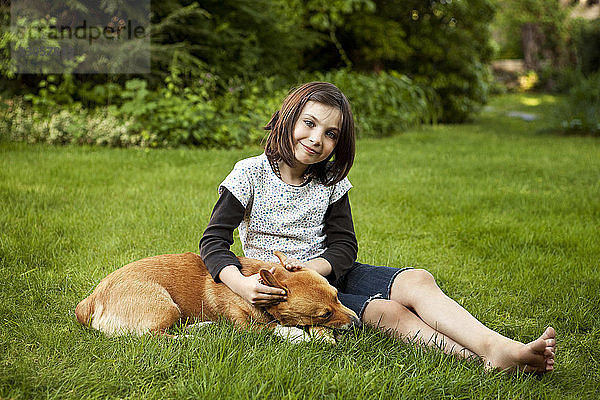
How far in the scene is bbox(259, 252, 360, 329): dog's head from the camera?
2432mm

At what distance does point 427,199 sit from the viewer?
5.72 meters

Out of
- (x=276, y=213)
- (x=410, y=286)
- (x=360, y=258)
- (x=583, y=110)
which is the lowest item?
(x=360, y=258)

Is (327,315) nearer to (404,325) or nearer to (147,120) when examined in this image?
(404,325)

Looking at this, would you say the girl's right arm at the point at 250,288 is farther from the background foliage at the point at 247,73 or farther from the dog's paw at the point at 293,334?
the background foliage at the point at 247,73

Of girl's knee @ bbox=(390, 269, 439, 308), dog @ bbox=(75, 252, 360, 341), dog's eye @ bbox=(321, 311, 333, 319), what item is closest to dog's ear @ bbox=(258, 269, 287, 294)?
dog @ bbox=(75, 252, 360, 341)

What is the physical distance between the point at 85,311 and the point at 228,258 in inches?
28.1

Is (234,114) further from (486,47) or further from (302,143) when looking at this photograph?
(486,47)

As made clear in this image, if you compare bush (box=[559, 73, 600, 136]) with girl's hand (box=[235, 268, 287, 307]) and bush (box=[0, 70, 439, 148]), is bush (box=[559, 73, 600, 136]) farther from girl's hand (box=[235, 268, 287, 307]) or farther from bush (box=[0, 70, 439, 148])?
girl's hand (box=[235, 268, 287, 307])

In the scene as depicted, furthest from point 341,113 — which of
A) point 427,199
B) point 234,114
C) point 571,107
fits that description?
point 571,107

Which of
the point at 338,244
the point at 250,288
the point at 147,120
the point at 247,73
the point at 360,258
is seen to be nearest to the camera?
the point at 250,288

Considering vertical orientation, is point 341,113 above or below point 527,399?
above

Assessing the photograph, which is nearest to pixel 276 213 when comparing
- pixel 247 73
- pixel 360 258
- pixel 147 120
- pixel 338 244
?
pixel 338 244

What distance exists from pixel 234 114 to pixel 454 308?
21.4 ft

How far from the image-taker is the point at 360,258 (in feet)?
13.2
